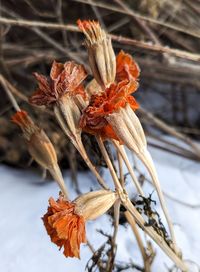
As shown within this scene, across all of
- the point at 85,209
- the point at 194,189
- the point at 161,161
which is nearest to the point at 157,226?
the point at 85,209

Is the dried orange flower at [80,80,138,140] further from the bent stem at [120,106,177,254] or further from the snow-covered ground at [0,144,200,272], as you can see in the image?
the snow-covered ground at [0,144,200,272]

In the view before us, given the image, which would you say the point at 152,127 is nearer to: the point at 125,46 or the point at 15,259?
the point at 125,46

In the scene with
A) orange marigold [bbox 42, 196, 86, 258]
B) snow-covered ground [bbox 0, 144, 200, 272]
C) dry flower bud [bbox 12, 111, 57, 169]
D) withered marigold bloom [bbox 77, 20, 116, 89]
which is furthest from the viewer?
snow-covered ground [bbox 0, 144, 200, 272]

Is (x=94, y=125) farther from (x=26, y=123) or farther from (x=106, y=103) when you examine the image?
(x=26, y=123)

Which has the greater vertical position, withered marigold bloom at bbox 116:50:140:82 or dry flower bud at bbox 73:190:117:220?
withered marigold bloom at bbox 116:50:140:82

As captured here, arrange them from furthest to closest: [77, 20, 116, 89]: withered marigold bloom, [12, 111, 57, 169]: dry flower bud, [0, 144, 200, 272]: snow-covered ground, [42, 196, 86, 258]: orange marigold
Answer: [0, 144, 200, 272]: snow-covered ground, [12, 111, 57, 169]: dry flower bud, [77, 20, 116, 89]: withered marigold bloom, [42, 196, 86, 258]: orange marigold

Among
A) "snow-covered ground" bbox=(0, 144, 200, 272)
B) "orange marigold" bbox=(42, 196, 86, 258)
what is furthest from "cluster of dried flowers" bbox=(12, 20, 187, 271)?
"snow-covered ground" bbox=(0, 144, 200, 272)

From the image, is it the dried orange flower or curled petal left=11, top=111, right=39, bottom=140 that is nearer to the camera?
the dried orange flower
